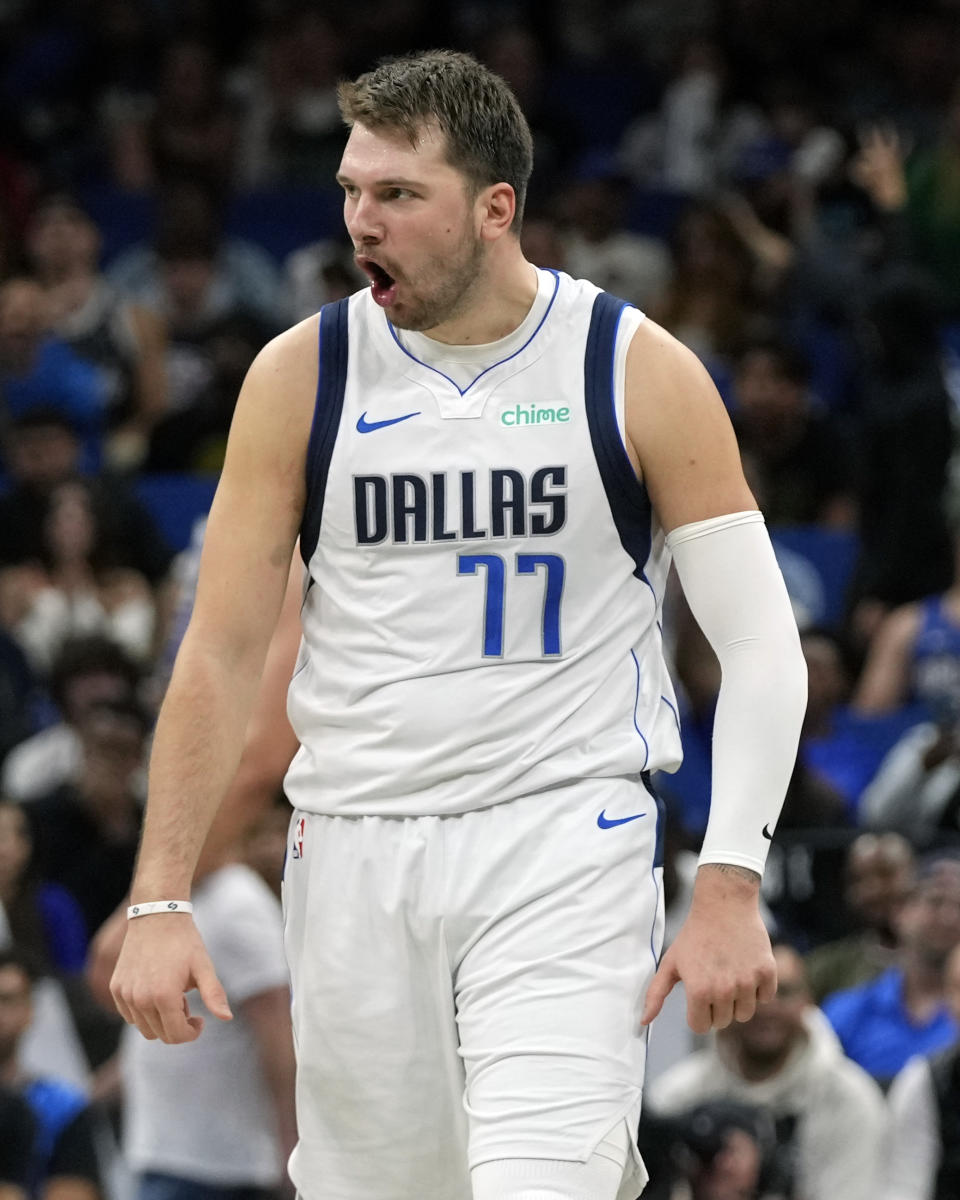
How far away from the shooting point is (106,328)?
10.8m

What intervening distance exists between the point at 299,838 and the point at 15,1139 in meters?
3.32

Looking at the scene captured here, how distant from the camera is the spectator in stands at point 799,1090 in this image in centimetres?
650

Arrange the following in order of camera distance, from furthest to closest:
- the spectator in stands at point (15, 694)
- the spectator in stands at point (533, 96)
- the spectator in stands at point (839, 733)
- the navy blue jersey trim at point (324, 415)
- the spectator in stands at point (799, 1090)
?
the spectator in stands at point (533, 96) → the spectator in stands at point (15, 694) → the spectator in stands at point (839, 733) → the spectator in stands at point (799, 1090) → the navy blue jersey trim at point (324, 415)

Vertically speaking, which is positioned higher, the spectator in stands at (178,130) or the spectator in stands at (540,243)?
the spectator in stands at (178,130)

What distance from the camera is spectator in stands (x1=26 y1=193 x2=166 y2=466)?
10.7m

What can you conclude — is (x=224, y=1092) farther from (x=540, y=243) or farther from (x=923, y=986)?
(x=540, y=243)

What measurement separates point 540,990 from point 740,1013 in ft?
1.01

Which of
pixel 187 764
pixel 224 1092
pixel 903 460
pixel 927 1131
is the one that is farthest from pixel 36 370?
pixel 187 764

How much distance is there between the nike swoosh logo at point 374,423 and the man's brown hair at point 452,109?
15.1 inches

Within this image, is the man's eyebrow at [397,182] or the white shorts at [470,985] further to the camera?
the man's eyebrow at [397,182]

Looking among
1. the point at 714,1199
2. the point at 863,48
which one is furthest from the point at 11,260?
the point at 714,1199

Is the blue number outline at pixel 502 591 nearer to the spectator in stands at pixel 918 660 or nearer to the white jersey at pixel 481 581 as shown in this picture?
the white jersey at pixel 481 581

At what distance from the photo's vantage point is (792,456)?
406 inches

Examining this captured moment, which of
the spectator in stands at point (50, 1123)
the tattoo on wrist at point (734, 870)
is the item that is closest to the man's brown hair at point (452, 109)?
the tattoo on wrist at point (734, 870)
